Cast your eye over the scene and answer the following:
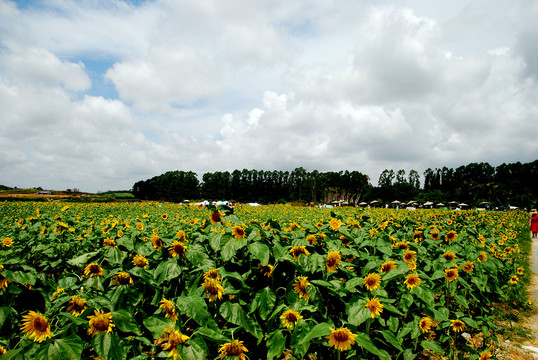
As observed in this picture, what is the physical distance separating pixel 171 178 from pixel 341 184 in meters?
57.9

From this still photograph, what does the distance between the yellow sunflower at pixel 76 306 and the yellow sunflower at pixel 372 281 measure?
1729mm

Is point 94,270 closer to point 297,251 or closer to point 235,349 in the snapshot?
point 235,349

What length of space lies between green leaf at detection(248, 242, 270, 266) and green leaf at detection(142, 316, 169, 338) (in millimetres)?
616

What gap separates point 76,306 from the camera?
1.59m

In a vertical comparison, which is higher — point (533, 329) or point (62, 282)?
point (62, 282)

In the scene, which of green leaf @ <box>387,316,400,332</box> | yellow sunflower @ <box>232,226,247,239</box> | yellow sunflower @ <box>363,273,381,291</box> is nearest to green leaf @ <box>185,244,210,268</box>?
yellow sunflower @ <box>232,226,247,239</box>

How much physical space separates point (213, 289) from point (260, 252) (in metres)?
0.35

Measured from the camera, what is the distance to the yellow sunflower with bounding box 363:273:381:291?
1.87 meters

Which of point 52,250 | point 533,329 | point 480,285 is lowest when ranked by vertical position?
point 533,329

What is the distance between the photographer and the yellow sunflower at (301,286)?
1.79 metres

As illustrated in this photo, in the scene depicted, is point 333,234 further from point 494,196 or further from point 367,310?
point 494,196

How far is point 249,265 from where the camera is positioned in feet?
6.58

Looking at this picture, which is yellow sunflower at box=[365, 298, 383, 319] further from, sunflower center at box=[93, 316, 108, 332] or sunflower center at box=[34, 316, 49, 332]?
sunflower center at box=[34, 316, 49, 332]

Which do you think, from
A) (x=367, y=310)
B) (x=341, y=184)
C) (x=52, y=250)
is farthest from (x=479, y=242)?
(x=341, y=184)
